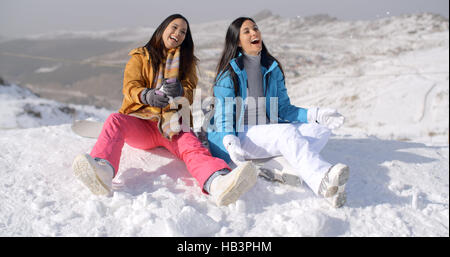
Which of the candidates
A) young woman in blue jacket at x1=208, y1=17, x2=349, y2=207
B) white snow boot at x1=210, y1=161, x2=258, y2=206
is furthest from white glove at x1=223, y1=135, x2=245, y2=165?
white snow boot at x1=210, y1=161, x2=258, y2=206

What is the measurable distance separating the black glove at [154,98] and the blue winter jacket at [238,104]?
0.32m

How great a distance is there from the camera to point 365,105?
7953 mm

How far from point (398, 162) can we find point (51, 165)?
221cm

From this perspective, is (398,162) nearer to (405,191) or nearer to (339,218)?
(405,191)

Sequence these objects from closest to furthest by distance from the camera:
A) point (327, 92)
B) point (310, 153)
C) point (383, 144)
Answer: point (310, 153) → point (383, 144) → point (327, 92)

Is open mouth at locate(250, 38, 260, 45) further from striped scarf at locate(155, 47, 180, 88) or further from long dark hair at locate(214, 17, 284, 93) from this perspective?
striped scarf at locate(155, 47, 180, 88)

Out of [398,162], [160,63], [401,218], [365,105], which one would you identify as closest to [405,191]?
[401,218]

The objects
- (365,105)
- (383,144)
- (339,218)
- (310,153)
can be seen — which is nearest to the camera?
(339,218)

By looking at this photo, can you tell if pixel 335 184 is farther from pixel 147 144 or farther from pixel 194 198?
pixel 147 144

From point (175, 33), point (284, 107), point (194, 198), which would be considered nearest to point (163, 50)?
point (175, 33)

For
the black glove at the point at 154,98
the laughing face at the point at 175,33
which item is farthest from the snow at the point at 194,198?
the laughing face at the point at 175,33

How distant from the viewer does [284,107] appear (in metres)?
2.15

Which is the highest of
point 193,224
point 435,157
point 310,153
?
point 310,153

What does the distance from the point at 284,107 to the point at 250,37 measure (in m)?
0.50
